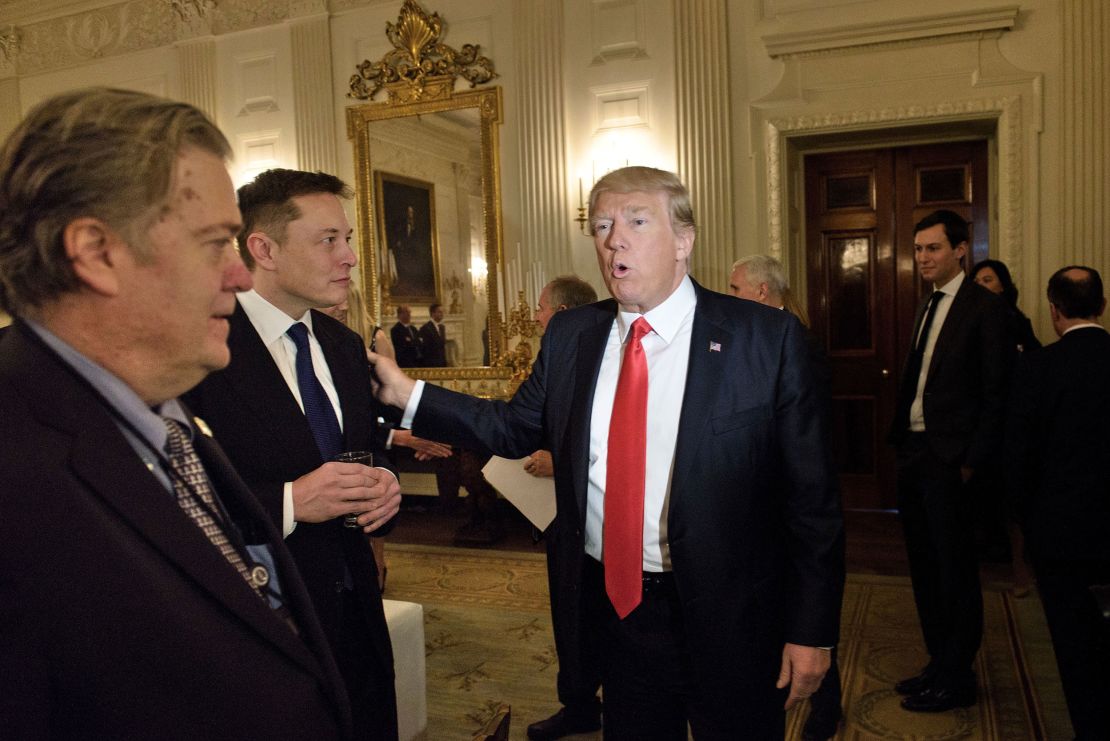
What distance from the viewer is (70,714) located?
785mm

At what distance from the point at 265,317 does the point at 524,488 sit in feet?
5.03

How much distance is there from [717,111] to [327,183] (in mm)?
4215

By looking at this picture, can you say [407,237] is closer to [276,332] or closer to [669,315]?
[276,332]

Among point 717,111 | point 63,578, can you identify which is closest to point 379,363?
point 63,578

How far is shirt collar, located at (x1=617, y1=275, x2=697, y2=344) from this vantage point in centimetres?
191

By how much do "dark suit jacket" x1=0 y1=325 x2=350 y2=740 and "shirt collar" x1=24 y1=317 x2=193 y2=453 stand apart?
0.02m

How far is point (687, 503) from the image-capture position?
174 centimetres

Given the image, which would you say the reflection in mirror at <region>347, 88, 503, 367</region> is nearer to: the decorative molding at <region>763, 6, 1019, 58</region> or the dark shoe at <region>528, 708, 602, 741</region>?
the decorative molding at <region>763, 6, 1019, 58</region>

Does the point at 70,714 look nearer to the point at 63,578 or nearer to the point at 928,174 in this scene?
the point at 63,578

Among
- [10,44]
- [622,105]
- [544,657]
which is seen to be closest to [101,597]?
[544,657]

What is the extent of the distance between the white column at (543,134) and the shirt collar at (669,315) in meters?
4.20

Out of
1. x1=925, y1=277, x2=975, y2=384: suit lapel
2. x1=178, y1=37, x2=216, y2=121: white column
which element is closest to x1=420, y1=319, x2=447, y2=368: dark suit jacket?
x1=178, y1=37, x2=216, y2=121: white column

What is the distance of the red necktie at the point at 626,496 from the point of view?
5.86 feet

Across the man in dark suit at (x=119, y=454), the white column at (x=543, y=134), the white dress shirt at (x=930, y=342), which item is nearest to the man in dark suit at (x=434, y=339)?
the white column at (x=543, y=134)
